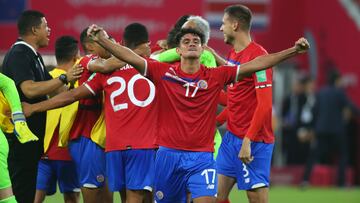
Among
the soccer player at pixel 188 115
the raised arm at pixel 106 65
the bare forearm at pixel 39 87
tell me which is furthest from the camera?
the raised arm at pixel 106 65

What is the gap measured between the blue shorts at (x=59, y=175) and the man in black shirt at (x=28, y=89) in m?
1.09

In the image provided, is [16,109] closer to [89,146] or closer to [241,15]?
[89,146]

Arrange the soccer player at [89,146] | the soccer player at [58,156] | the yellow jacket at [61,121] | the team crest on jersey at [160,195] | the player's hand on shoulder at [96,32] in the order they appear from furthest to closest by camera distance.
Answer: the soccer player at [58,156] < the yellow jacket at [61,121] < the soccer player at [89,146] < the team crest on jersey at [160,195] < the player's hand on shoulder at [96,32]

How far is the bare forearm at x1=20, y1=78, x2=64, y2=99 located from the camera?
11484mm

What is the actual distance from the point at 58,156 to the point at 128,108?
1467 mm

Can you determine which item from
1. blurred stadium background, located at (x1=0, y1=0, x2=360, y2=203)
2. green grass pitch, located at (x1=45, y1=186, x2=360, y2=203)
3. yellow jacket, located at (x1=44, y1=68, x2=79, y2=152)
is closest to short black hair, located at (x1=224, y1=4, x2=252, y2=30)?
yellow jacket, located at (x1=44, y1=68, x2=79, y2=152)

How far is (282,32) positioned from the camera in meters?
23.0

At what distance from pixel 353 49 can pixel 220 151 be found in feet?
41.4

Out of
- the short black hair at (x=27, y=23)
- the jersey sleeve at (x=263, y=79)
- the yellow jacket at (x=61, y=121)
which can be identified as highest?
the short black hair at (x=27, y=23)

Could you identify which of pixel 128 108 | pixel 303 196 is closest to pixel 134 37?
pixel 128 108

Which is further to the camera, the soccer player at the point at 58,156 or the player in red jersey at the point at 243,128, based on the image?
the soccer player at the point at 58,156

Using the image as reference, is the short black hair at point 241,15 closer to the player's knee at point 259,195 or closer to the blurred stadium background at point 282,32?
the player's knee at point 259,195

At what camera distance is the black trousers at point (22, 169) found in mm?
11680

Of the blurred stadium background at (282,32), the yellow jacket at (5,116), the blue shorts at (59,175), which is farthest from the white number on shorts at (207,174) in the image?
the blurred stadium background at (282,32)
